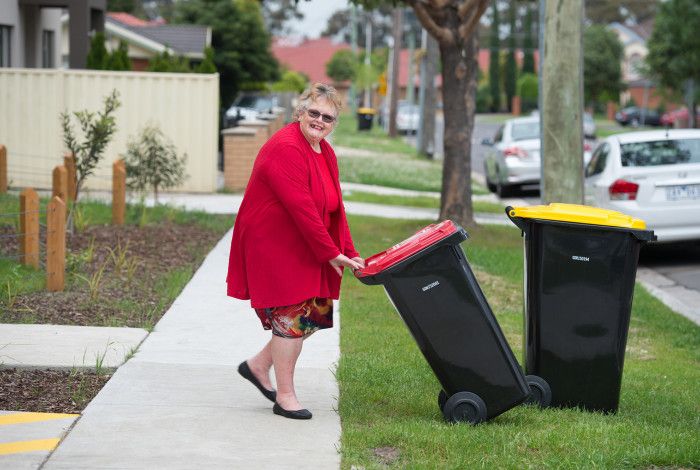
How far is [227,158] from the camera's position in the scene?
19438 millimetres

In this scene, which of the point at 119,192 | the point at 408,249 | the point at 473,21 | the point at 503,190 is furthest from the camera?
the point at 503,190

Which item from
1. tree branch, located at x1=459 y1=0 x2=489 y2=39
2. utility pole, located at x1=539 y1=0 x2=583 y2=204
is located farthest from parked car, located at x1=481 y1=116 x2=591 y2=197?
utility pole, located at x1=539 y1=0 x2=583 y2=204

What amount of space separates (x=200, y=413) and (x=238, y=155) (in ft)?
44.8

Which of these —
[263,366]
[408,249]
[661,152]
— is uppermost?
[661,152]

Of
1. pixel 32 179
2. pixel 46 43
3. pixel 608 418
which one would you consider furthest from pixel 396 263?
pixel 46 43

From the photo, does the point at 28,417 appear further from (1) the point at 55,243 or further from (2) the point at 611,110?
(2) the point at 611,110

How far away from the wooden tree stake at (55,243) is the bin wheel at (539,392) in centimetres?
445

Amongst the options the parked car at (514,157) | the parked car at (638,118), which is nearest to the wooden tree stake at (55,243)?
the parked car at (514,157)

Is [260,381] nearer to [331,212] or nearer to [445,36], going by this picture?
[331,212]

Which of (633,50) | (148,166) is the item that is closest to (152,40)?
(148,166)

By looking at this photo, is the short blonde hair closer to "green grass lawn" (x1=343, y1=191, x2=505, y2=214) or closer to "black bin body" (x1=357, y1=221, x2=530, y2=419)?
"black bin body" (x1=357, y1=221, x2=530, y2=419)

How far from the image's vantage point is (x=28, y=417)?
19.1 feet

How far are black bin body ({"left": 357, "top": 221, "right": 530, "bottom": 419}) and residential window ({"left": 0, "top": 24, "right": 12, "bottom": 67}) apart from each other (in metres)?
15.8

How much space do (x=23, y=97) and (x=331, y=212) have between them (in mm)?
13374
